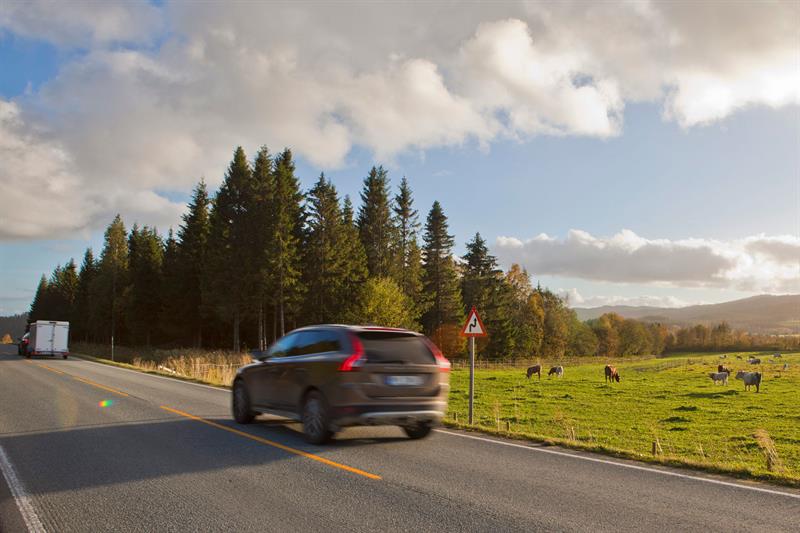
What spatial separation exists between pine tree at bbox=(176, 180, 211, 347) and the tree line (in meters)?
0.13

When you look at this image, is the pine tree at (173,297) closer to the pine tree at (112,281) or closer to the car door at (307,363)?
the pine tree at (112,281)

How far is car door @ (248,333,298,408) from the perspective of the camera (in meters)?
10.3

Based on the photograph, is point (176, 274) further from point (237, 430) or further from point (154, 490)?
point (154, 490)

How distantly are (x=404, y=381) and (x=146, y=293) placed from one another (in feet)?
207

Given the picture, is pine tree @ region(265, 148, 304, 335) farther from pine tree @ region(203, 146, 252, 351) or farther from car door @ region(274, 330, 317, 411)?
car door @ region(274, 330, 317, 411)

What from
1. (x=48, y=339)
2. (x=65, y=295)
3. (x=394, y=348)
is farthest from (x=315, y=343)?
(x=65, y=295)

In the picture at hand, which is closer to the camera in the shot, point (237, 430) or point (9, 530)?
point (9, 530)

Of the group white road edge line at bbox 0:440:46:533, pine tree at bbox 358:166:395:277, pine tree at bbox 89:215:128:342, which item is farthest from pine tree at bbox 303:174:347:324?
white road edge line at bbox 0:440:46:533

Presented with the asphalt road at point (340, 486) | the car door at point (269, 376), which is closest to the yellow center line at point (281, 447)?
the asphalt road at point (340, 486)

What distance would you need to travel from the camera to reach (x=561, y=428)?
59.5 ft

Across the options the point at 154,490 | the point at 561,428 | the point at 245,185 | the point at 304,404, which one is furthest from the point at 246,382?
the point at 245,185

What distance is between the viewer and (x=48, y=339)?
139 ft

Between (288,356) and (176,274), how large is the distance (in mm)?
54218

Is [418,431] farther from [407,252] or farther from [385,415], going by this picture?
[407,252]
